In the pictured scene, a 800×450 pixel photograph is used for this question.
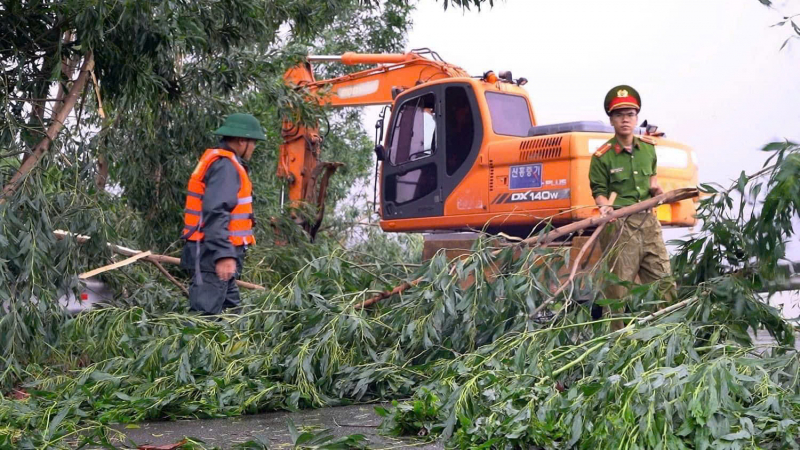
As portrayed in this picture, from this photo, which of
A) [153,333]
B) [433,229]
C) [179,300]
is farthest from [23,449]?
[433,229]

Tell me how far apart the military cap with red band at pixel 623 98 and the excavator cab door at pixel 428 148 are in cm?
383

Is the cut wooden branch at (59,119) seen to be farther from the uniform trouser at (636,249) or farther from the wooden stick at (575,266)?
the uniform trouser at (636,249)

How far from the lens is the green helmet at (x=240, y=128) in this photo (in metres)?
7.50

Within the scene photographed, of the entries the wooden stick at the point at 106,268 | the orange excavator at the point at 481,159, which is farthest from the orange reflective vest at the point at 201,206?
the orange excavator at the point at 481,159

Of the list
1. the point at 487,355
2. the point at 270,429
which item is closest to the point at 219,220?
the point at 270,429

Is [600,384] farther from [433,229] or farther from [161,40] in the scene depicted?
[433,229]

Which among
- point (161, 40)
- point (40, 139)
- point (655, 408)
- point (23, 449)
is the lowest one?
point (23, 449)

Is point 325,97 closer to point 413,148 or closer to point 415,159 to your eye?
point 413,148

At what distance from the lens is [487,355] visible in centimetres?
575

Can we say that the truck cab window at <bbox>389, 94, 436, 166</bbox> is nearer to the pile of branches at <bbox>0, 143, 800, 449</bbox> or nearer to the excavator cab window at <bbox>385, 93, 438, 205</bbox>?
the excavator cab window at <bbox>385, 93, 438, 205</bbox>

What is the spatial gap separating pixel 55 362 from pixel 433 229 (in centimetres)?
550

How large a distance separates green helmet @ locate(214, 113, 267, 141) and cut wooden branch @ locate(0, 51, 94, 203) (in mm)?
1293

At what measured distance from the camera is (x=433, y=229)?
1187 cm

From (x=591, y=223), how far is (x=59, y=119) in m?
4.39
